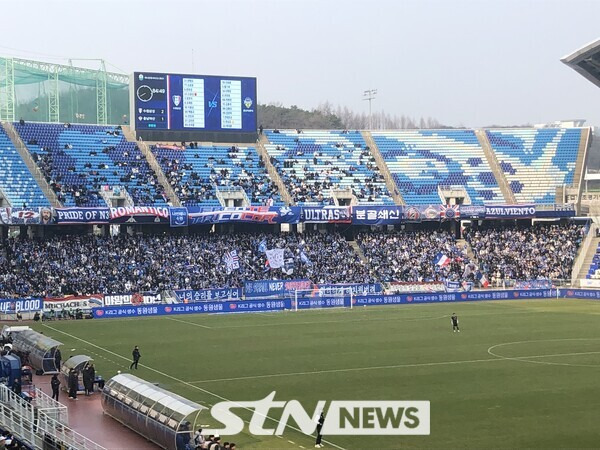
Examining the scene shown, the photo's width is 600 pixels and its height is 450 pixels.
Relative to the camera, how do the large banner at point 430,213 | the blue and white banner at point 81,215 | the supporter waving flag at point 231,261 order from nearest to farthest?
the blue and white banner at point 81,215
the supporter waving flag at point 231,261
the large banner at point 430,213

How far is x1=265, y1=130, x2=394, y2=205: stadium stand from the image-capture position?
8875cm

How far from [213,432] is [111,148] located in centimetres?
5842

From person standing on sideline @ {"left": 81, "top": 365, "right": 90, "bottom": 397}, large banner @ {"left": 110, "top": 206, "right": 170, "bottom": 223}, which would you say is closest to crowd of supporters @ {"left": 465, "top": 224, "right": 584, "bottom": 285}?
large banner @ {"left": 110, "top": 206, "right": 170, "bottom": 223}

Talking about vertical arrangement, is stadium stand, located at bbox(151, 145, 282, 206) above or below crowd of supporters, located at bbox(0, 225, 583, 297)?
above

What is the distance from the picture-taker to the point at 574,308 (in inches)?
2739

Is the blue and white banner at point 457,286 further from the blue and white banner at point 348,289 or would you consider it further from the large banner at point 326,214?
the large banner at point 326,214

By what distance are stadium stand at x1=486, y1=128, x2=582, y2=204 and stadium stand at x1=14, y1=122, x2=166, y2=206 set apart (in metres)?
35.7

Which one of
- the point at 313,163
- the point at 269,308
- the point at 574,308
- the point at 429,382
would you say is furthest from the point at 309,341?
the point at 313,163

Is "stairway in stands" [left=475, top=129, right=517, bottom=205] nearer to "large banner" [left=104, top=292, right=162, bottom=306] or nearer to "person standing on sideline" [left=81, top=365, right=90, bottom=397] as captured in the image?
"large banner" [left=104, top=292, right=162, bottom=306]

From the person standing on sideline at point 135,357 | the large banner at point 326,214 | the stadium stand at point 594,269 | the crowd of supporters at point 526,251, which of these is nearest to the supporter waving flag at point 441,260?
the crowd of supporters at point 526,251

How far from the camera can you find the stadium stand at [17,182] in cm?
7619

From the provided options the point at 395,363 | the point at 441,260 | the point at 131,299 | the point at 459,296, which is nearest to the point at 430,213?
the point at 441,260

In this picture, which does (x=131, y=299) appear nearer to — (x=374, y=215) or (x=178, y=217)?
(x=178, y=217)

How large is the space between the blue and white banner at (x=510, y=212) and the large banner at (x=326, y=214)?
13663mm
